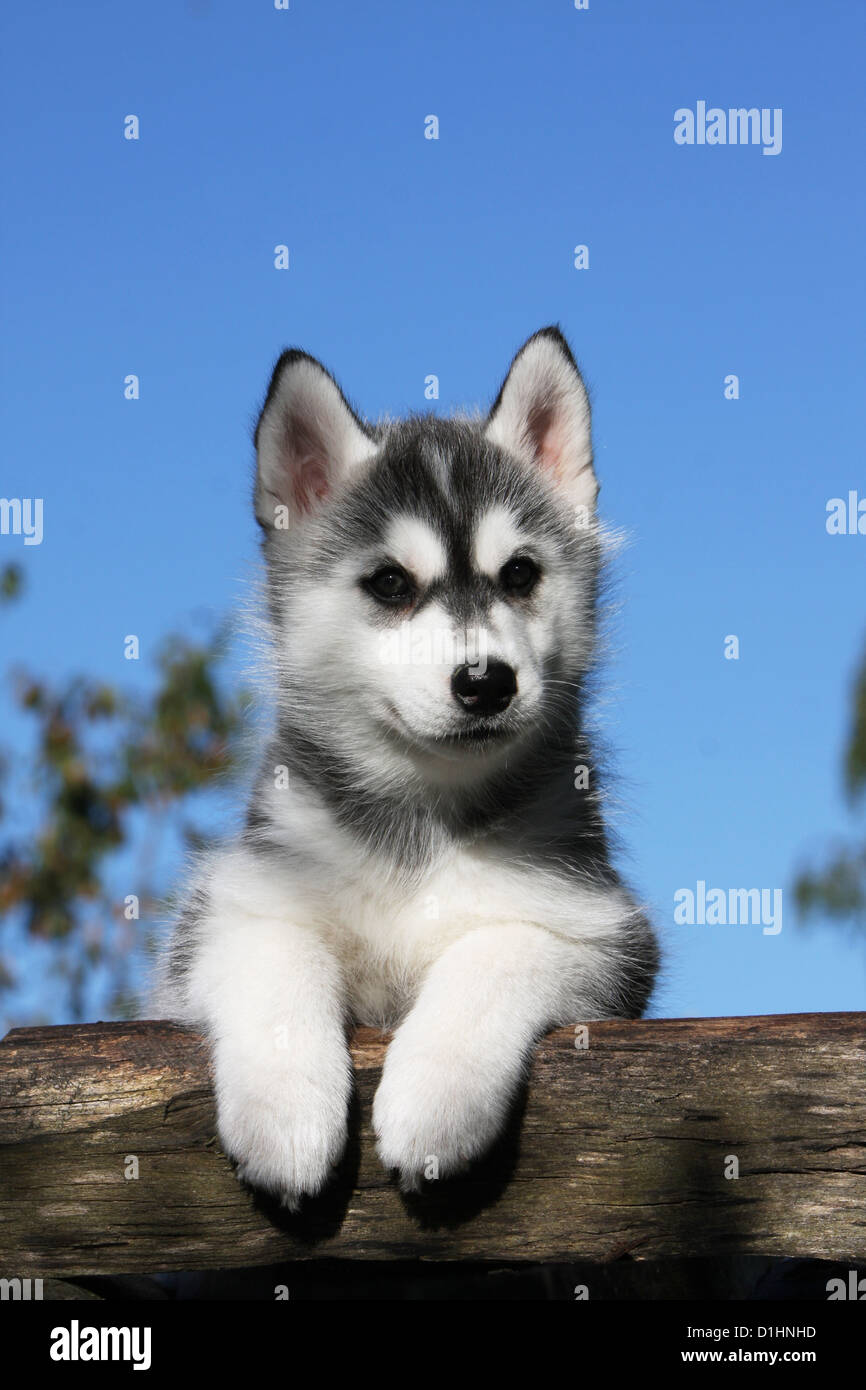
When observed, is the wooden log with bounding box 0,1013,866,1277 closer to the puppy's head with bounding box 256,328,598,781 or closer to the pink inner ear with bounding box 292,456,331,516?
the puppy's head with bounding box 256,328,598,781

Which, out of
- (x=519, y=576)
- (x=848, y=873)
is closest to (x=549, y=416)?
(x=519, y=576)

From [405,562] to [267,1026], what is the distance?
5.82 ft

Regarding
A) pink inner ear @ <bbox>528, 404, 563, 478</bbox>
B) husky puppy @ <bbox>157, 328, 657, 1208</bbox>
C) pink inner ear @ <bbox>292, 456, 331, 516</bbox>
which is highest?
pink inner ear @ <bbox>528, 404, 563, 478</bbox>

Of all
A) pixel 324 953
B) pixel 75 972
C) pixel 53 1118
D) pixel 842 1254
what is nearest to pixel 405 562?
pixel 324 953

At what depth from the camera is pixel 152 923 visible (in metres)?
5.38

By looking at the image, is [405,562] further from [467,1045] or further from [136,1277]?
[136,1277]

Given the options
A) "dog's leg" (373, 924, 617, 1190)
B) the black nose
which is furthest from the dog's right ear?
"dog's leg" (373, 924, 617, 1190)

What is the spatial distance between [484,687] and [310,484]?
1.59 m

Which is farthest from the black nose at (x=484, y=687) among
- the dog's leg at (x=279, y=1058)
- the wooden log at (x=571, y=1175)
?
the wooden log at (x=571, y=1175)

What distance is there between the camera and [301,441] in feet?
16.5

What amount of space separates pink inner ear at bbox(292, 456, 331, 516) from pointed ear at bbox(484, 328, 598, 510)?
732 mm

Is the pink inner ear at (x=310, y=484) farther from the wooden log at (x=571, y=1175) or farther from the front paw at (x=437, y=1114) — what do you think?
the front paw at (x=437, y=1114)

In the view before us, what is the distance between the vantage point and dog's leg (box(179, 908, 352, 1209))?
10.7ft
